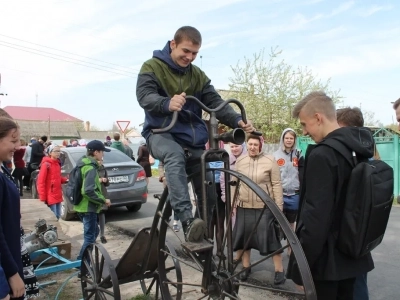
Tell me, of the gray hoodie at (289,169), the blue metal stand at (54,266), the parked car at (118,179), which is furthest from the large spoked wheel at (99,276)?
the parked car at (118,179)

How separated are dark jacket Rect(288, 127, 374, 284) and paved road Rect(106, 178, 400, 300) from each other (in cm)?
244

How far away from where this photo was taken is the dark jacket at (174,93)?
2.97m

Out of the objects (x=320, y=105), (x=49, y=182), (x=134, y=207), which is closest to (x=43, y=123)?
(x=134, y=207)

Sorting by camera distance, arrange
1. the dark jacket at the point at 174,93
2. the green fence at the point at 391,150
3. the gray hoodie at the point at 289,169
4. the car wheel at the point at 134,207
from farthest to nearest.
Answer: the green fence at the point at 391,150
the car wheel at the point at 134,207
the gray hoodie at the point at 289,169
the dark jacket at the point at 174,93

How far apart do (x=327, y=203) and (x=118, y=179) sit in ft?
22.6

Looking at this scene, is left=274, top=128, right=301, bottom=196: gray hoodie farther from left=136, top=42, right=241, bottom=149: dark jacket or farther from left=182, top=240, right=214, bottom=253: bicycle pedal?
left=182, top=240, right=214, bottom=253: bicycle pedal

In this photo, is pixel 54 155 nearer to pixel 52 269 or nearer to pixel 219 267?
pixel 52 269

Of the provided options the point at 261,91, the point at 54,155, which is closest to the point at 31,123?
the point at 261,91

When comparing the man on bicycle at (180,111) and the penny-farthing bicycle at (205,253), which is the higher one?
the man on bicycle at (180,111)

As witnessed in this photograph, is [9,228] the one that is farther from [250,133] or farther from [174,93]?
[250,133]

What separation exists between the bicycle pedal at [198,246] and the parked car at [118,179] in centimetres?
619

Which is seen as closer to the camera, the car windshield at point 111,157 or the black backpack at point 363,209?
the black backpack at point 363,209

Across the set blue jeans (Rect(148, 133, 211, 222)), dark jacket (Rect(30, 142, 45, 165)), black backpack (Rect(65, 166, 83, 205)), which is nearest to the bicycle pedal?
blue jeans (Rect(148, 133, 211, 222))

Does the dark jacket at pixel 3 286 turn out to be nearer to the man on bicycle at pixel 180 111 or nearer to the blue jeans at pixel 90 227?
the man on bicycle at pixel 180 111
